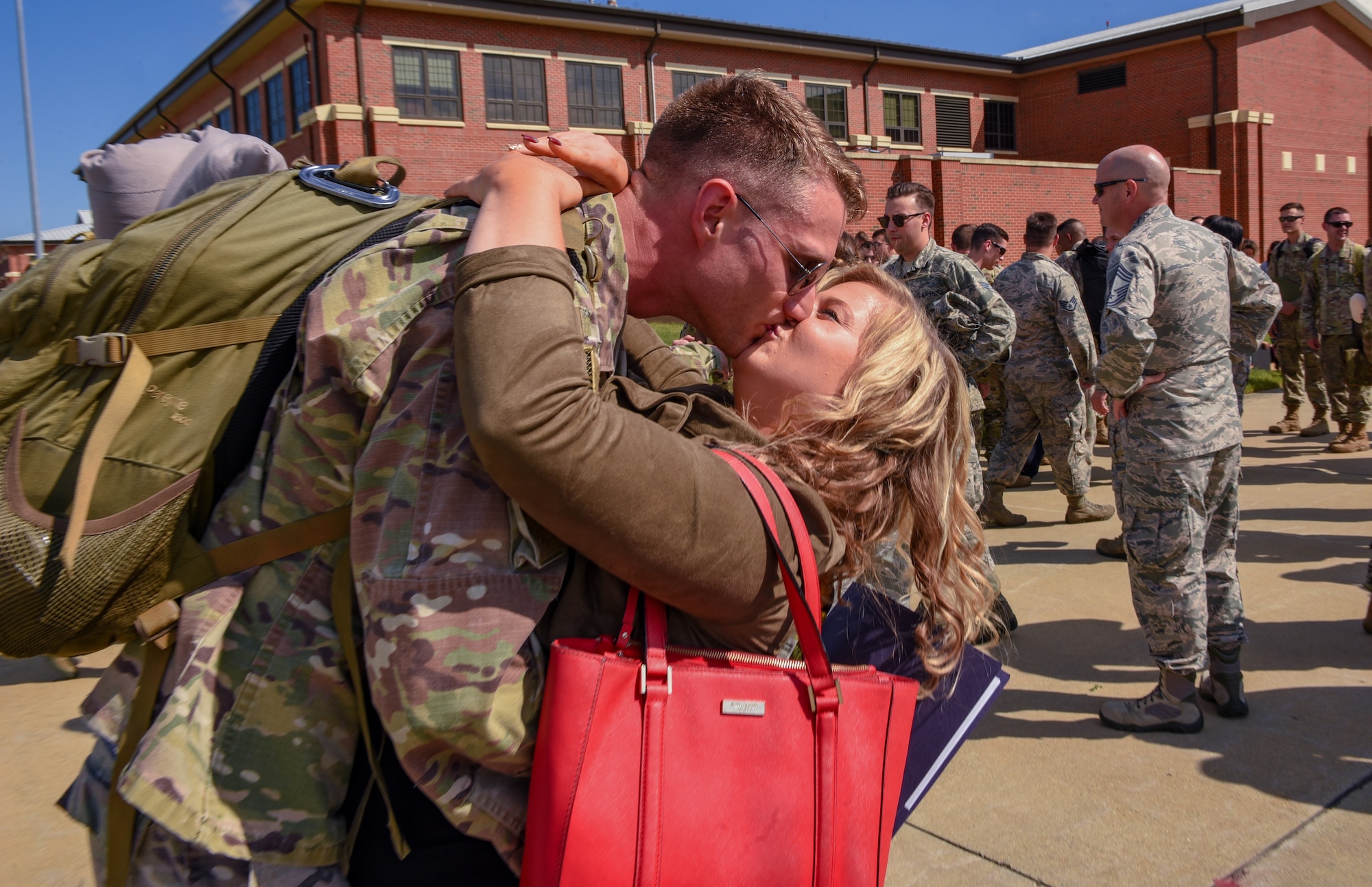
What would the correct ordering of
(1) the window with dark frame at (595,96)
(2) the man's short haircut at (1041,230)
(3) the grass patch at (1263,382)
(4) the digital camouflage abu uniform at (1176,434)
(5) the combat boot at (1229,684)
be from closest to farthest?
(4) the digital camouflage abu uniform at (1176,434) < (5) the combat boot at (1229,684) < (2) the man's short haircut at (1041,230) < (3) the grass patch at (1263,382) < (1) the window with dark frame at (595,96)

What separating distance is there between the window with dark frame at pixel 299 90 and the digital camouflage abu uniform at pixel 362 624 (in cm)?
2558

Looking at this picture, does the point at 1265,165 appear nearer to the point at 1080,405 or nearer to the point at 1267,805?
the point at 1080,405

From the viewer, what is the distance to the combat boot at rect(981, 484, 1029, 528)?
7664mm

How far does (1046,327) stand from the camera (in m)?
7.56

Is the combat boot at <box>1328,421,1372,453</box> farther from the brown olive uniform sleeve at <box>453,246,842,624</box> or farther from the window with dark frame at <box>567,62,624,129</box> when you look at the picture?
the window with dark frame at <box>567,62,624,129</box>

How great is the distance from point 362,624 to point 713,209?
816 millimetres

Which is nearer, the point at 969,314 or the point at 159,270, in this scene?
the point at 159,270

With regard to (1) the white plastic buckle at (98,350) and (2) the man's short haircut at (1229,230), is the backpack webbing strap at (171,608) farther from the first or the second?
(2) the man's short haircut at (1229,230)

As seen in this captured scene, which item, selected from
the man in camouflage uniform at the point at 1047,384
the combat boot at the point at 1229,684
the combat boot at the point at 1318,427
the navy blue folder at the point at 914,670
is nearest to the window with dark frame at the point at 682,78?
the combat boot at the point at 1318,427

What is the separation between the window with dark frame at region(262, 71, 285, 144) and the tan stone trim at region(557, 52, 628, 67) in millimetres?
7427

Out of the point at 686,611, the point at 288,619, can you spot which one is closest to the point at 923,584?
the point at 686,611

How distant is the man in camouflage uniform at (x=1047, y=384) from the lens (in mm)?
7410

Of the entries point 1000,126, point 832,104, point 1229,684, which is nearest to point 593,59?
point 832,104

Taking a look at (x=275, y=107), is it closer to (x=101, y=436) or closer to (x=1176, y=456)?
(x=1176, y=456)
